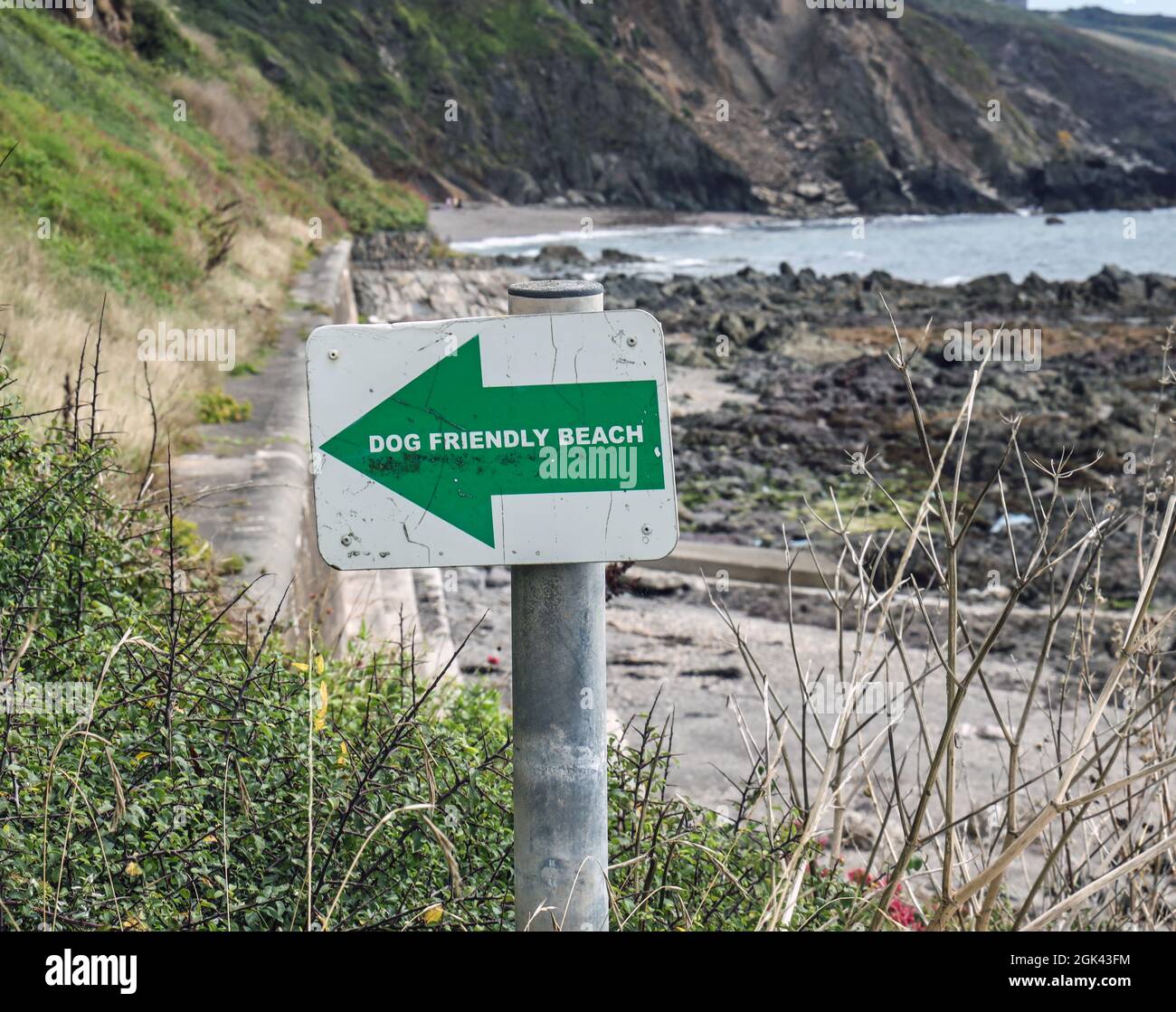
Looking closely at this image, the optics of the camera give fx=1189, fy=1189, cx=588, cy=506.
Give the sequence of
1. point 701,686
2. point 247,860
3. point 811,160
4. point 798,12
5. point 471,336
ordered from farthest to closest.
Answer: point 798,12 → point 811,160 → point 701,686 → point 247,860 → point 471,336

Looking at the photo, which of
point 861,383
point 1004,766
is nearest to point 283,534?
point 1004,766

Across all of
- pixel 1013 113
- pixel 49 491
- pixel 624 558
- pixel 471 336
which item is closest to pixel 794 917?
pixel 624 558

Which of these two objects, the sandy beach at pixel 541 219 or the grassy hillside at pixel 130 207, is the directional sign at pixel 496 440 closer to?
the grassy hillside at pixel 130 207

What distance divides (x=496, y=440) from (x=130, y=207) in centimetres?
1014

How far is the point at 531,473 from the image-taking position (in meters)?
1.62

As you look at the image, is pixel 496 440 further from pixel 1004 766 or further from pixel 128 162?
pixel 128 162

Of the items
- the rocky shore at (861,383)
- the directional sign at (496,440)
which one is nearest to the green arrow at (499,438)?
the directional sign at (496,440)

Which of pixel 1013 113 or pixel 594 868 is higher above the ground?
pixel 1013 113

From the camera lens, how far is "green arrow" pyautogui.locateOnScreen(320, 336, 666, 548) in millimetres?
1598

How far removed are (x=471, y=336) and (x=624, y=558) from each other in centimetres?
37

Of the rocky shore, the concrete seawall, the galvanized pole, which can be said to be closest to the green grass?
the concrete seawall

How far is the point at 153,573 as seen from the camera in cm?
360

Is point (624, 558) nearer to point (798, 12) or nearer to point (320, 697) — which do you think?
point (320, 697)

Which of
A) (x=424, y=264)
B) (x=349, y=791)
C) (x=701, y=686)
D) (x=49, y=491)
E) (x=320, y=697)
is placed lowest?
(x=701, y=686)
